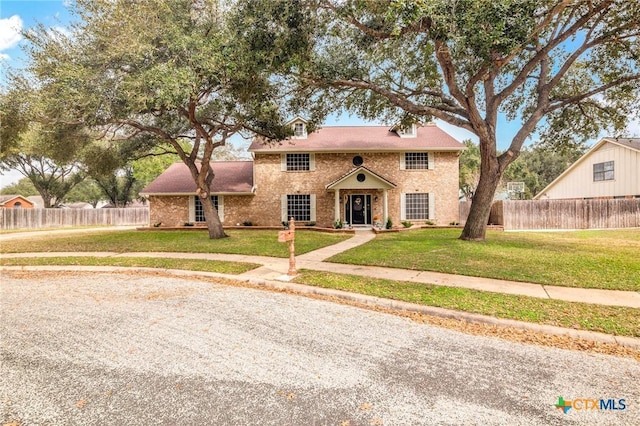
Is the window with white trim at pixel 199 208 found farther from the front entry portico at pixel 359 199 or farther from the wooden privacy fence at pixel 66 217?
the wooden privacy fence at pixel 66 217

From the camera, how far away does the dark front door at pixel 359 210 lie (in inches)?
802

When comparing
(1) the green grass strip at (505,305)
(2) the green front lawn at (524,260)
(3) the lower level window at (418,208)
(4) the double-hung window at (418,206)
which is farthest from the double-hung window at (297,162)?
(1) the green grass strip at (505,305)

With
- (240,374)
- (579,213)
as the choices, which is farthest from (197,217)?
(579,213)

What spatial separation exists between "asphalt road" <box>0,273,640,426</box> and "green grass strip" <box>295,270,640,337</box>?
0.88 metres

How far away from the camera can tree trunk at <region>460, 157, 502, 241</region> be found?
1205cm

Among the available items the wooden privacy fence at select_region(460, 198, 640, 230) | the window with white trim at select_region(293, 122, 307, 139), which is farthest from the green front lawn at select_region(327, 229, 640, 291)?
the window with white trim at select_region(293, 122, 307, 139)

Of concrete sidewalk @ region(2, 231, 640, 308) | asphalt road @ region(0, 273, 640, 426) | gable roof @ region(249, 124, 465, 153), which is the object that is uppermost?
gable roof @ region(249, 124, 465, 153)

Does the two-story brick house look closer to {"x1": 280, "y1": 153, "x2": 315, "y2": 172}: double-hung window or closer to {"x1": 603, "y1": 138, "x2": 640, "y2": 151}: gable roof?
{"x1": 280, "y1": 153, "x2": 315, "y2": 172}: double-hung window

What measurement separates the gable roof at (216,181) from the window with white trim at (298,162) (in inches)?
113

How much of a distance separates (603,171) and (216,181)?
27.9 meters

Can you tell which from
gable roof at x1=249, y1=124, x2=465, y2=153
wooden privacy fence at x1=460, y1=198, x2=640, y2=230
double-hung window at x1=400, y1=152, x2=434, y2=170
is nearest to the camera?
wooden privacy fence at x1=460, y1=198, x2=640, y2=230

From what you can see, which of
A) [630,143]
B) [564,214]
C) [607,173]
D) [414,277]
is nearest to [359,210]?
[564,214]

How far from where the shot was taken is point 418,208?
20.4m

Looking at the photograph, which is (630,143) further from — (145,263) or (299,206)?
(145,263)
